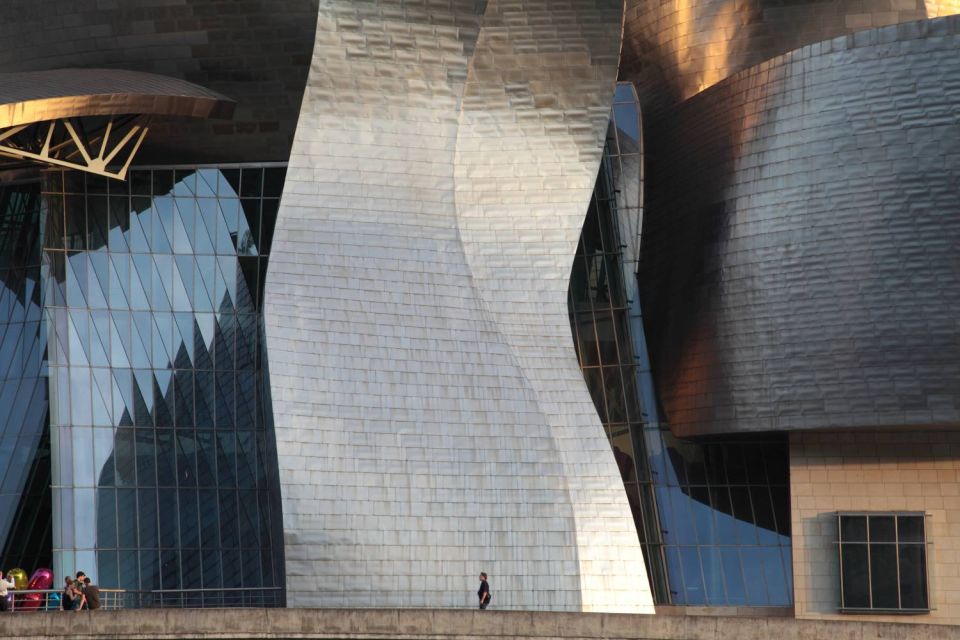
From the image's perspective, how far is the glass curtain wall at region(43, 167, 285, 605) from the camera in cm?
2962

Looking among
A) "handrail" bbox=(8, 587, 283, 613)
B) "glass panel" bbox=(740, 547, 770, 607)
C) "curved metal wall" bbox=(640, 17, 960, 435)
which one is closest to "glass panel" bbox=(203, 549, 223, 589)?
"handrail" bbox=(8, 587, 283, 613)

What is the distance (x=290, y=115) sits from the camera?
105 feet

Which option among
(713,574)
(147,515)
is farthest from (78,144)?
(713,574)

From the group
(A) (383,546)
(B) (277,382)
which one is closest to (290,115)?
(B) (277,382)

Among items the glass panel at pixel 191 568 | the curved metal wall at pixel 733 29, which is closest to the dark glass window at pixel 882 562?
the curved metal wall at pixel 733 29

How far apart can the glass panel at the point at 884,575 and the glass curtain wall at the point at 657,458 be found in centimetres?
178

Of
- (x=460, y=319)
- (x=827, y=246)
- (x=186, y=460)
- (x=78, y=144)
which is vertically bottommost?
(x=186, y=460)

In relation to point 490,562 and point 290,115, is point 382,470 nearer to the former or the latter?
point 490,562

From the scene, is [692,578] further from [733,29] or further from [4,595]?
[4,595]

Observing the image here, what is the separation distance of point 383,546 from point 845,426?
8.95 metres

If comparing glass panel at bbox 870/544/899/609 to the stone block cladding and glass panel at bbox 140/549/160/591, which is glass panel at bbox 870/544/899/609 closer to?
the stone block cladding

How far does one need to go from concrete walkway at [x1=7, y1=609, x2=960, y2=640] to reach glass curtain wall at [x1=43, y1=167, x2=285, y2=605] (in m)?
6.86

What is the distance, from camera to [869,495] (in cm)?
3102

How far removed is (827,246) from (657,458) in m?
5.60
